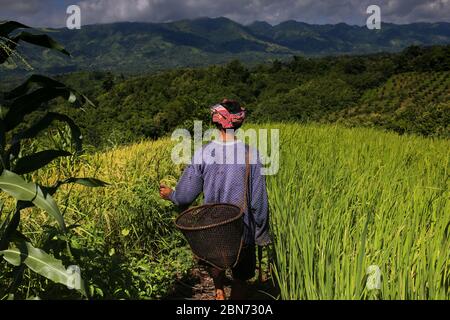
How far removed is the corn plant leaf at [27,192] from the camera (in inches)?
57.8

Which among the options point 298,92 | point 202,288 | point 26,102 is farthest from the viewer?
point 298,92

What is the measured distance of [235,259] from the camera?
7.25ft

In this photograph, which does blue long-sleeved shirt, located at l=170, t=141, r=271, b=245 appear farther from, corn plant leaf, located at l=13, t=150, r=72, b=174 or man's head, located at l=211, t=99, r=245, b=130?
corn plant leaf, located at l=13, t=150, r=72, b=174

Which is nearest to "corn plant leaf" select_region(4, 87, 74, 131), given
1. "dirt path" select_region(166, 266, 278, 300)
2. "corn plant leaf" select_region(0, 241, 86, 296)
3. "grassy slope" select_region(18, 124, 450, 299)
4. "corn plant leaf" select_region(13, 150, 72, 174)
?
"corn plant leaf" select_region(13, 150, 72, 174)

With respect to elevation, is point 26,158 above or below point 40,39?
below

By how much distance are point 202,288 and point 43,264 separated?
5.02 ft

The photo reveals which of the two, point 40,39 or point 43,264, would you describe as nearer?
point 43,264

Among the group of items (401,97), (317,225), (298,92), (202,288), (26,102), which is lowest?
(202,288)

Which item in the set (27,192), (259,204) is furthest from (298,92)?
(27,192)

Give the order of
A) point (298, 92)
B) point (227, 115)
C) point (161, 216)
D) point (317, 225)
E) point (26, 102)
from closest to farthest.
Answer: point (26, 102)
point (317, 225)
point (227, 115)
point (161, 216)
point (298, 92)

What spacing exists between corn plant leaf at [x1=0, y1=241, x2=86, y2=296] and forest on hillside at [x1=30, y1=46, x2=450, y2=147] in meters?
39.2

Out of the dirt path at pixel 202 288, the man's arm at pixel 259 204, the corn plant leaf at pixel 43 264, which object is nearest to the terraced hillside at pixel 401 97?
the dirt path at pixel 202 288

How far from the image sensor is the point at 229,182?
7.87 feet

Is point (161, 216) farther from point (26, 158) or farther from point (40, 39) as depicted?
point (40, 39)
